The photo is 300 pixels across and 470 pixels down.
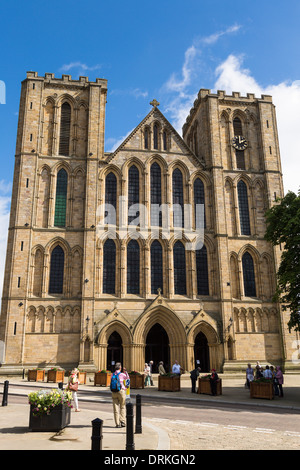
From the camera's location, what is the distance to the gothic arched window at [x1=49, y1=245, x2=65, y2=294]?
30719 millimetres

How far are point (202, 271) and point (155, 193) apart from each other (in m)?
7.97

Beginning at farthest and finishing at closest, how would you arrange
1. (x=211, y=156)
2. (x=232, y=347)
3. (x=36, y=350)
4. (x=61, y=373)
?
1. (x=211, y=156)
2. (x=232, y=347)
3. (x=36, y=350)
4. (x=61, y=373)

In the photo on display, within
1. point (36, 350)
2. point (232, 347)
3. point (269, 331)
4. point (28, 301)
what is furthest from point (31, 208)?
point (269, 331)

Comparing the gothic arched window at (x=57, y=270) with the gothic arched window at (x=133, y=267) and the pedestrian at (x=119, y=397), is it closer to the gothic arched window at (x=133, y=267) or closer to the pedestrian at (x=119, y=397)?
the gothic arched window at (x=133, y=267)

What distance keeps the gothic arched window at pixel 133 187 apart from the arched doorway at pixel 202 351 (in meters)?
11.5

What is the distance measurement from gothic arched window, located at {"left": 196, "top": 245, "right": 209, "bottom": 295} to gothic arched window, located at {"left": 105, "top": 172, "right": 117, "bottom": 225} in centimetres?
786

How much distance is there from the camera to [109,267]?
104 feet

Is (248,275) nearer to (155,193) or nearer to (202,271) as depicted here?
(202,271)

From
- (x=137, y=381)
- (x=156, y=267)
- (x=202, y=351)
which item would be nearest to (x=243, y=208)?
(x=156, y=267)

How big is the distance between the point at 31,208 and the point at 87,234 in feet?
16.3

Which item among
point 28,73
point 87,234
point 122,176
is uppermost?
point 28,73

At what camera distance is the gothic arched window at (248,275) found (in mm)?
33562

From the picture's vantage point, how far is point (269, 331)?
32.4 m
